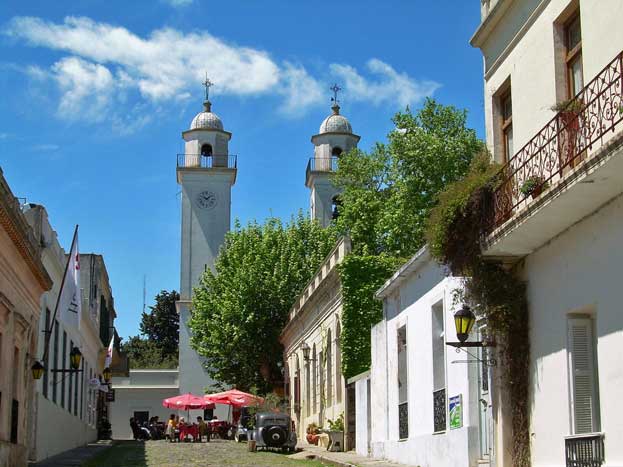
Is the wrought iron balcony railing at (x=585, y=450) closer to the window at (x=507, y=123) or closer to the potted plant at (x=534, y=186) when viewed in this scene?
the potted plant at (x=534, y=186)

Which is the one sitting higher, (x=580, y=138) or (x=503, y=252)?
(x=580, y=138)

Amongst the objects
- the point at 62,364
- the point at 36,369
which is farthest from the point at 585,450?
the point at 62,364

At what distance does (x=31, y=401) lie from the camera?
73.1 ft

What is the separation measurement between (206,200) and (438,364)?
44.7 metres

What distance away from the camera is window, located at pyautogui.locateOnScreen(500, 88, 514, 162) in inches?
602

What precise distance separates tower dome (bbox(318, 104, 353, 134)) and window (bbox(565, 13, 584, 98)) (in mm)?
50588

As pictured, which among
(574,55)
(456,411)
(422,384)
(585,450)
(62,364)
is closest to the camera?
(585,450)

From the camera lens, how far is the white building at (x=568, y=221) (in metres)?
11.1

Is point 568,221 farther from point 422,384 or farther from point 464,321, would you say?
point 422,384

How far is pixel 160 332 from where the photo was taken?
3472 inches

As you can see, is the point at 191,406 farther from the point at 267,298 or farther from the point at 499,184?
the point at 499,184

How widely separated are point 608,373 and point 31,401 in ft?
47.5

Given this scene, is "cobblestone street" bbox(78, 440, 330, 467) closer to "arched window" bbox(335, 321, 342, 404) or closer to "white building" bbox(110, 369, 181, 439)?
"arched window" bbox(335, 321, 342, 404)

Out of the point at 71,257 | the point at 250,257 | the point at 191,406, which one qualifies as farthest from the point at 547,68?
the point at 250,257
